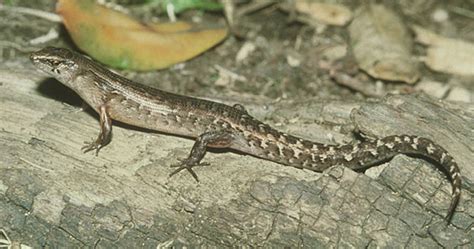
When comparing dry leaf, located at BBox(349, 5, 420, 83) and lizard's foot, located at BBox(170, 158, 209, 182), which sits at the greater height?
lizard's foot, located at BBox(170, 158, 209, 182)

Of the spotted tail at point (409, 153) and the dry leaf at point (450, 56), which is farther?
the dry leaf at point (450, 56)

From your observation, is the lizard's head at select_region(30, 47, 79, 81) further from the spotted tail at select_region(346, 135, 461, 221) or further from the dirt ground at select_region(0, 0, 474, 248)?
the spotted tail at select_region(346, 135, 461, 221)

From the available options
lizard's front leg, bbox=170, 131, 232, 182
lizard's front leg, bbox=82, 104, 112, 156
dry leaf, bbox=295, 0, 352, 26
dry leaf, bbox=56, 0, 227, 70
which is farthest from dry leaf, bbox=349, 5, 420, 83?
lizard's front leg, bbox=82, 104, 112, 156

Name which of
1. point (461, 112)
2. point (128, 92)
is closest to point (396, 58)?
point (461, 112)

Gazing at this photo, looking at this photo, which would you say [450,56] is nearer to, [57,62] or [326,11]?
[326,11]

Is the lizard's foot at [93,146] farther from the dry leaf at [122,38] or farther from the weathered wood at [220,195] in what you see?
the dry leaf at [122,38]

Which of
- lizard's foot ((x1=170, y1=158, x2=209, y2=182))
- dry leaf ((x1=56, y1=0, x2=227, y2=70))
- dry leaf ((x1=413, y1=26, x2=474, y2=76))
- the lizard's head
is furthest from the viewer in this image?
dry leaf ((x1=413, y1=26, x2=474, y2=76))

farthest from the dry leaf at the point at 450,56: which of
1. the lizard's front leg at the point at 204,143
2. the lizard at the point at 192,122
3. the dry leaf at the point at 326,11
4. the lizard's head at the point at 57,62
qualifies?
the lizard's head at the point at 57,62

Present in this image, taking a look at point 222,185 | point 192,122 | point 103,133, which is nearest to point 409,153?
point 222,185
